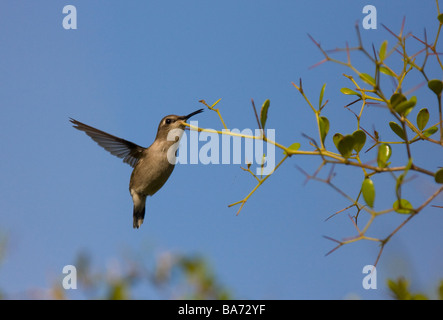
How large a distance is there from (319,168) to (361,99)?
488mm

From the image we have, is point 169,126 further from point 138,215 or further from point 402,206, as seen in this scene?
point 402,206

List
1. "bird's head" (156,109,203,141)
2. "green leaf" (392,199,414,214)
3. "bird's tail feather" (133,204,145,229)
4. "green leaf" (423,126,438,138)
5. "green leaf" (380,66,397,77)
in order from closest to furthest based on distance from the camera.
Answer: "green leaf" (392,199,414,214), "green leaf" (380,66,397,77), "green leaf" (423,126,438,138), "bird's head" (156,109,203,141), "bird's tail feather" (133,204,145,229)

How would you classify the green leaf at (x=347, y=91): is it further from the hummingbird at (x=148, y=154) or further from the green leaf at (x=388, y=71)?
the hummingbird at (x=148, y=154)

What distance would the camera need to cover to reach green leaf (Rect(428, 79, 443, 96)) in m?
1.45

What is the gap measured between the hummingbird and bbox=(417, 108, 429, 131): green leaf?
1461mm

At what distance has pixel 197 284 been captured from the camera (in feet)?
7.98

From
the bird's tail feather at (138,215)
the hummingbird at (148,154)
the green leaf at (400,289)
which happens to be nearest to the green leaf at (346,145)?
the green leaf at (400,289)

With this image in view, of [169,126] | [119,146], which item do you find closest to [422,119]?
[169,126]

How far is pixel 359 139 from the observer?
1.58 m

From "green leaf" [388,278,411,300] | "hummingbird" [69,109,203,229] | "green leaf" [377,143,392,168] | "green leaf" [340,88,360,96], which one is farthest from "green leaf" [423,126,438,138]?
"hummingbird" [69,109,203,229]

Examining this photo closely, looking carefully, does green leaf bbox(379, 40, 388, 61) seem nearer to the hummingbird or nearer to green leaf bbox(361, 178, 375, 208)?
green leaf bbox(361, 178, 375, 208)

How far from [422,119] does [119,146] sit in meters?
2.48

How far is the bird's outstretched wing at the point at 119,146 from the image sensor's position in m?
3.51
